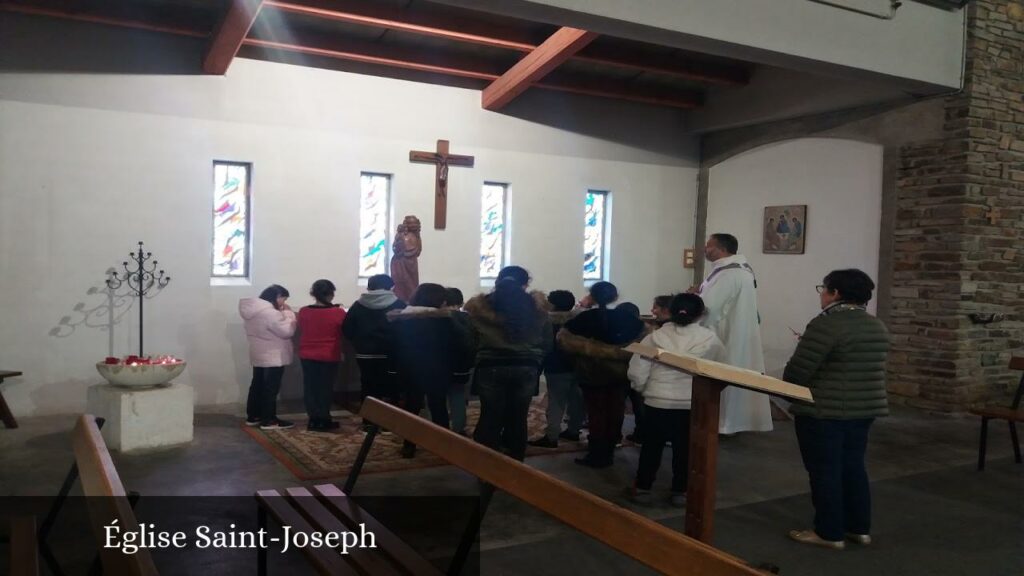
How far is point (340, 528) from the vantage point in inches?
112

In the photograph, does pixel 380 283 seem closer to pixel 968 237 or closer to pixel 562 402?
pixel 562 402

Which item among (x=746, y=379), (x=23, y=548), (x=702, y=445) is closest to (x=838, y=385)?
(x=702, y=445)

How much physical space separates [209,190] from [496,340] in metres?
4.08

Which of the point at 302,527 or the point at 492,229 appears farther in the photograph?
the point at 492,229

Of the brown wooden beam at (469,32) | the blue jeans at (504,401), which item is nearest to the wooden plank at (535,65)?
the brown wooden beam at (469,32)

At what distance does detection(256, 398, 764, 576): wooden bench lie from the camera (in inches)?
77.7

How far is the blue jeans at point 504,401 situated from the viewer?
4656 mm

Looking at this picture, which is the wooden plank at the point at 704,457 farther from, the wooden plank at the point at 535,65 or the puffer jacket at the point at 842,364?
the wooden plank at the point at 535,65

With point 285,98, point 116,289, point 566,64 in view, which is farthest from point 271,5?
point 566,64

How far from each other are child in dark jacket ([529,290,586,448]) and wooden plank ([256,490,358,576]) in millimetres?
2851

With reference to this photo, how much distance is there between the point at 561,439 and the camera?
20.4 feet

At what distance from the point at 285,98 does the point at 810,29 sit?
4892mm

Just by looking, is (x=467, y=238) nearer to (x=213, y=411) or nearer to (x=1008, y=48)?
(x=213, y=411)

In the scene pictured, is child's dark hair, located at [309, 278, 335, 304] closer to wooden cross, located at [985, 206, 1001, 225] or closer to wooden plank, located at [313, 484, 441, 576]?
wooden plank, located at [313, 484, 441, 576]
